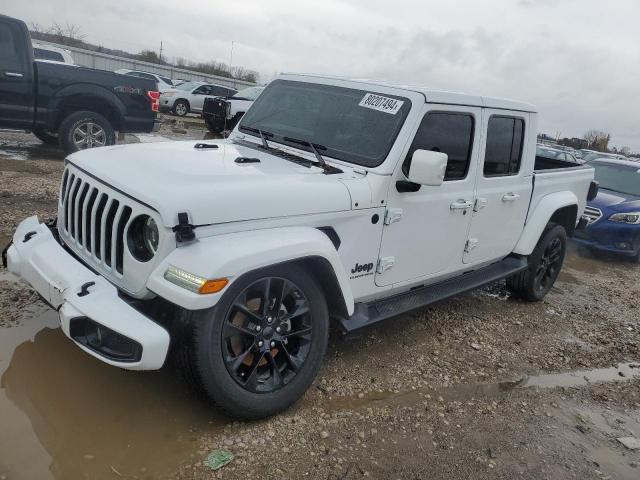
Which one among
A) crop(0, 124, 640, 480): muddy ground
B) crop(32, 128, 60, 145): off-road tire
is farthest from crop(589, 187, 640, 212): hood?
crop(32, 128, 60, 145): off-road tire

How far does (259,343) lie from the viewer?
2.92 m

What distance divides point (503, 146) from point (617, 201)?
197 inches

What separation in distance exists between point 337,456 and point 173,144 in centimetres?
236

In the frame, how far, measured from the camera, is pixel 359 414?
3.30m

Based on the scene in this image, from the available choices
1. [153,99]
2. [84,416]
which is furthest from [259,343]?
[153,99]

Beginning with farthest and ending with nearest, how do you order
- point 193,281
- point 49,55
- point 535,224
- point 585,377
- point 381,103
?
point 49,55
point 535,224
point 585,377
point 381,103
point 193,281

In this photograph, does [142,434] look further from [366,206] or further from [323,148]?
[323,148]

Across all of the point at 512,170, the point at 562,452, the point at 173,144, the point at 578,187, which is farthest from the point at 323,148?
the point at 578,187

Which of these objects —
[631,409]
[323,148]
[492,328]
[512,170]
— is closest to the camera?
[323,148]

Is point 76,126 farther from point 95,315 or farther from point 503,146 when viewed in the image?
point 95,315

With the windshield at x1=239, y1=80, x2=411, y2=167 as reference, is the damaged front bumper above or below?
below

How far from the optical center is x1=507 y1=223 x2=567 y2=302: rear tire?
5477 mm

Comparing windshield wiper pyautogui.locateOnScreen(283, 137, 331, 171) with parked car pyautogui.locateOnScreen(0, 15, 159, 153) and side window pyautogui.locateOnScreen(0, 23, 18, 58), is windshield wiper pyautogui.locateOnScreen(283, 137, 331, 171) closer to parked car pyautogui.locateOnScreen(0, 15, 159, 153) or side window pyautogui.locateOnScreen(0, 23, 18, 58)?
parked car pyautogui.locateOnScreen(0, 15, 159, 153)

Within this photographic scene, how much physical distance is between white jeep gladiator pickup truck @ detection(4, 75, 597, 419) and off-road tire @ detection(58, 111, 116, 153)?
5193mm
